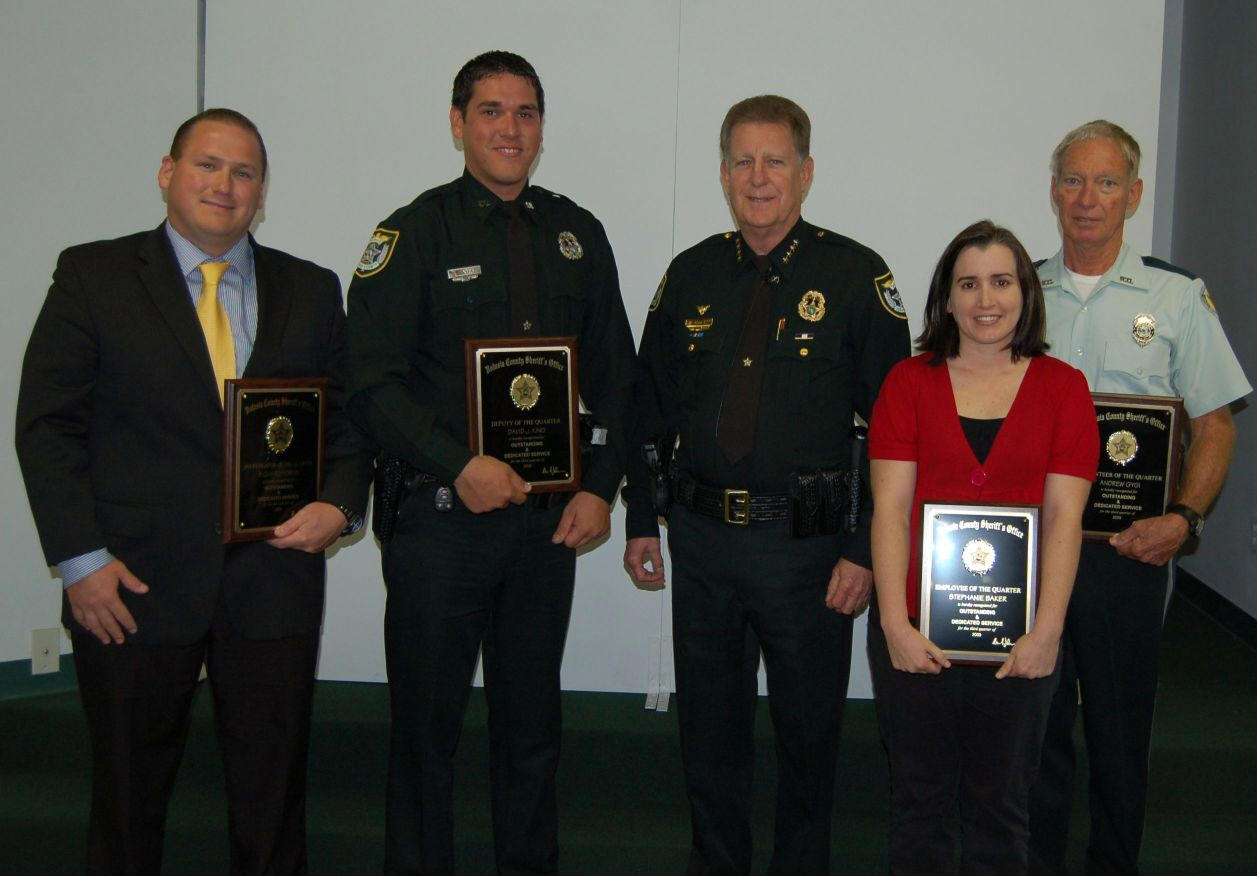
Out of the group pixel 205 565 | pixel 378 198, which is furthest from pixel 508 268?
pixel 378 198

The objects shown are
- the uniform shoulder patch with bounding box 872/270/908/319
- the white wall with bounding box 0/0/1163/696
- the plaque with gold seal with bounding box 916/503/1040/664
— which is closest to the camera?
the plaque with gold seal with bounding box 916/503/1040/664

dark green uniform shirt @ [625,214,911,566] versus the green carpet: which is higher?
dark green uniform shirt @ [625,214,911,566]

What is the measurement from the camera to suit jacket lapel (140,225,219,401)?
2174 millimetres

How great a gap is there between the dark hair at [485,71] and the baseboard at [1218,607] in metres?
3.61

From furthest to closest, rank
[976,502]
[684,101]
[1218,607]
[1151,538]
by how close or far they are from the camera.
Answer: [1218,607], [684,101], [1151,538], [976,502]

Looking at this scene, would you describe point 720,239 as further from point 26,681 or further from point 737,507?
point 26,681

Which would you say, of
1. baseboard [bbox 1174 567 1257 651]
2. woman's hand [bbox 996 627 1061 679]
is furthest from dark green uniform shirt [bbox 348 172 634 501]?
baseboard [bbox 1174 567 1257 651]

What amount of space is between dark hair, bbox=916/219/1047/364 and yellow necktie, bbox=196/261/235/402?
148 cm

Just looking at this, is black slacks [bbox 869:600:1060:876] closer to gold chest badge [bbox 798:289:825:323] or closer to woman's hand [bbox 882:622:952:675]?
woman's hand [bbox 882:622:952:675]

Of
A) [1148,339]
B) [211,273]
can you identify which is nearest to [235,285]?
[211,273]

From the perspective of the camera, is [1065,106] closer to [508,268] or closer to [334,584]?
[508,268]

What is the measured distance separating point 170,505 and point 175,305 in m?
0.41

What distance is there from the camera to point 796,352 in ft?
8.34

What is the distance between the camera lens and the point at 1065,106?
3688 millimetres
